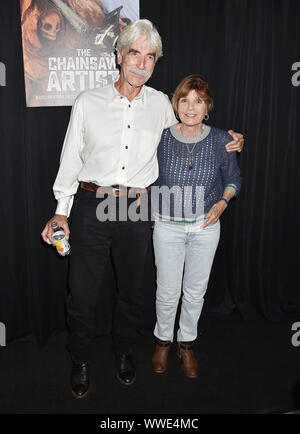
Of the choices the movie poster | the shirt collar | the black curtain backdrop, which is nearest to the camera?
the shirt collar

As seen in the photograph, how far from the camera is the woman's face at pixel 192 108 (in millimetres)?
1871

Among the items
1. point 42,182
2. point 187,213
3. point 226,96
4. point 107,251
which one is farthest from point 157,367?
point 226,96

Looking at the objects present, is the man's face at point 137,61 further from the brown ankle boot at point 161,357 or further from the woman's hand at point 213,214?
the brown ankle boot at point 161,357

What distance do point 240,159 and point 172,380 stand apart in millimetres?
1534

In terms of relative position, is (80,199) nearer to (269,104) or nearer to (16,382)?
(16,382)

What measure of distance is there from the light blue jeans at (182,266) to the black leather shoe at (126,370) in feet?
0.84

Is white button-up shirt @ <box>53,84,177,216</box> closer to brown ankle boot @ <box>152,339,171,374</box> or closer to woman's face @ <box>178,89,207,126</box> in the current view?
woman's face @ <box>178,89,207,126</box>

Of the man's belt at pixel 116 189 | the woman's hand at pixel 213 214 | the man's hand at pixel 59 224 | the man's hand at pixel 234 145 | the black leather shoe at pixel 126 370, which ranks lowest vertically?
the black leather shoe at pixel 126 370

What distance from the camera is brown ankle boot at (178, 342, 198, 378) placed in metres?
2.26

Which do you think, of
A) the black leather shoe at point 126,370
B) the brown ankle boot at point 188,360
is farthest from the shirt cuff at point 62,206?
the brown ankle boot at point 188,360

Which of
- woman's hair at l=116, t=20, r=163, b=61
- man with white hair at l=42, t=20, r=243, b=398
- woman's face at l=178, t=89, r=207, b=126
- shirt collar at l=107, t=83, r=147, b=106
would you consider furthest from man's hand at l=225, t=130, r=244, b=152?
woman's hair at l=116, t=20, r=163, b=61

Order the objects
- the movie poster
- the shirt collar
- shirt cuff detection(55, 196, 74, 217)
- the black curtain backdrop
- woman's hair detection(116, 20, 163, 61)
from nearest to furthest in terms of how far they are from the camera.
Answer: woman's hair detection(116, 20, 163, 61) < the shirt collar < shirt cuff detection(55, 196, 74, 217) < the movie poster < the black curtain backdrop

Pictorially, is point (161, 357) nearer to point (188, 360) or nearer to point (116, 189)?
point (188, 360)

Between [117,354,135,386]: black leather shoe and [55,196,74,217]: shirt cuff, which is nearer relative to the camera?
[55,196,74,217]: shirt cuff
